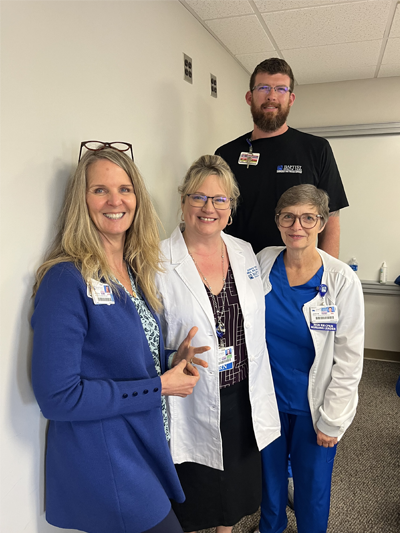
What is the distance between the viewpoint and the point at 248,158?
2508 millimetres

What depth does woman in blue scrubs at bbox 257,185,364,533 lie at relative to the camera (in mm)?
1839

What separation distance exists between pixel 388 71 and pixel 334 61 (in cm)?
75

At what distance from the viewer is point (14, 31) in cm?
126

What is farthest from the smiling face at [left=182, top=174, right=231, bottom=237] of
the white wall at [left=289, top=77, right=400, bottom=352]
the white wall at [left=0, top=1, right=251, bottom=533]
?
the white wall at [left=289, top=77, right=400, bottom=352]

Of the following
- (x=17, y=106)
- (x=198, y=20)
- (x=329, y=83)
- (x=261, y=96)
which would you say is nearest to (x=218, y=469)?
(x=17, y=106)

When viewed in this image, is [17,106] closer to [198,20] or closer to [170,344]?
[170,344]

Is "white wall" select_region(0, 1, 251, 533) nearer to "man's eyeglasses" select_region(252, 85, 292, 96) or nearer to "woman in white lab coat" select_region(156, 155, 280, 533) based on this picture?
"woman in white lab coat" select_region(156, 155, 280, 533)

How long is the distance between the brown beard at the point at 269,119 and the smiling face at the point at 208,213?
861 mm

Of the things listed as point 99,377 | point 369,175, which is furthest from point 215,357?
point 369,175

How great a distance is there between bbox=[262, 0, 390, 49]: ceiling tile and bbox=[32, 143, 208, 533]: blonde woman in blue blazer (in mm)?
1998

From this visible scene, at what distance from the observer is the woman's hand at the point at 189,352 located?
5.34ft

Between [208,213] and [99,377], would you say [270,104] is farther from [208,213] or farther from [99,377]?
[99,377]

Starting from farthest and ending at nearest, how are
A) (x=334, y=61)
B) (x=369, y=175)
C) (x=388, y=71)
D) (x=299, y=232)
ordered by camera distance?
(x=369, y=175) → (x=388, y=71) → (x=334, y=61) → (x=299, y=232)

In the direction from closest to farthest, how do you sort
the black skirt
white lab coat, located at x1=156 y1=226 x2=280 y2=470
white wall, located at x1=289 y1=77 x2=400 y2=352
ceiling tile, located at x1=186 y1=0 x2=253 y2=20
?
white lab coat, located at x1=156 y1=226 x2=280 y2=470
the black skirt
ceiling tile, located at x1=186 y1=0 x2=253 y2=20
white wall, located at x1=289 y1=77 x2=400 y2=352
